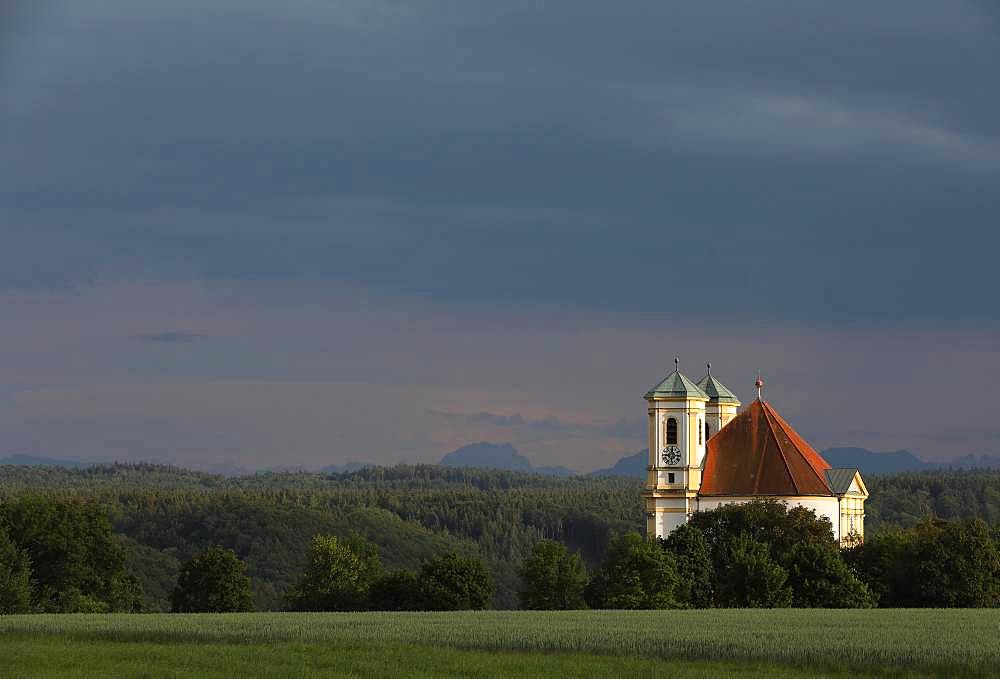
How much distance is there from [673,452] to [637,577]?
150ft

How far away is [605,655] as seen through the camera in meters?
52.1

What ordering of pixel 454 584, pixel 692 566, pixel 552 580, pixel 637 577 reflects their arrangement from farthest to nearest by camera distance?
pixel 552 580 → pixel 692 566 → pixel 454 584 → pixel 637 577

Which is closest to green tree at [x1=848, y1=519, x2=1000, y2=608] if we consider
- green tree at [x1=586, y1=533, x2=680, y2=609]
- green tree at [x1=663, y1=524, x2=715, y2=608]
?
green tree at [x1=663, y1=524, x2=715, y2=608]

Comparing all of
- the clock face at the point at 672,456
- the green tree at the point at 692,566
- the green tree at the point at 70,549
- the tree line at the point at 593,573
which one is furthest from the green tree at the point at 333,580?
the clock face at the point at 672,456

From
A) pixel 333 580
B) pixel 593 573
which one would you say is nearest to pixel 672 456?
pixel 593 573

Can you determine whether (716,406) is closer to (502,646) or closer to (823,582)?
(823,582)

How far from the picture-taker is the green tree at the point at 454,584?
102750mm

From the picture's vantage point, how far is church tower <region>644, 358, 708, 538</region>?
147000 millimetres

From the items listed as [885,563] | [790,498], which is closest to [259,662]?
[885,563]

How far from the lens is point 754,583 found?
101250 millimetres

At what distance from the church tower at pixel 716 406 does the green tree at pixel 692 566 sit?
46.2 meters

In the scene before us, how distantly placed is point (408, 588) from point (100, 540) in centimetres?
2445

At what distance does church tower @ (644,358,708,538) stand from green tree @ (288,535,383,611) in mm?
37041

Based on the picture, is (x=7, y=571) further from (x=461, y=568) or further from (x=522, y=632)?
(x=522, y=632)
